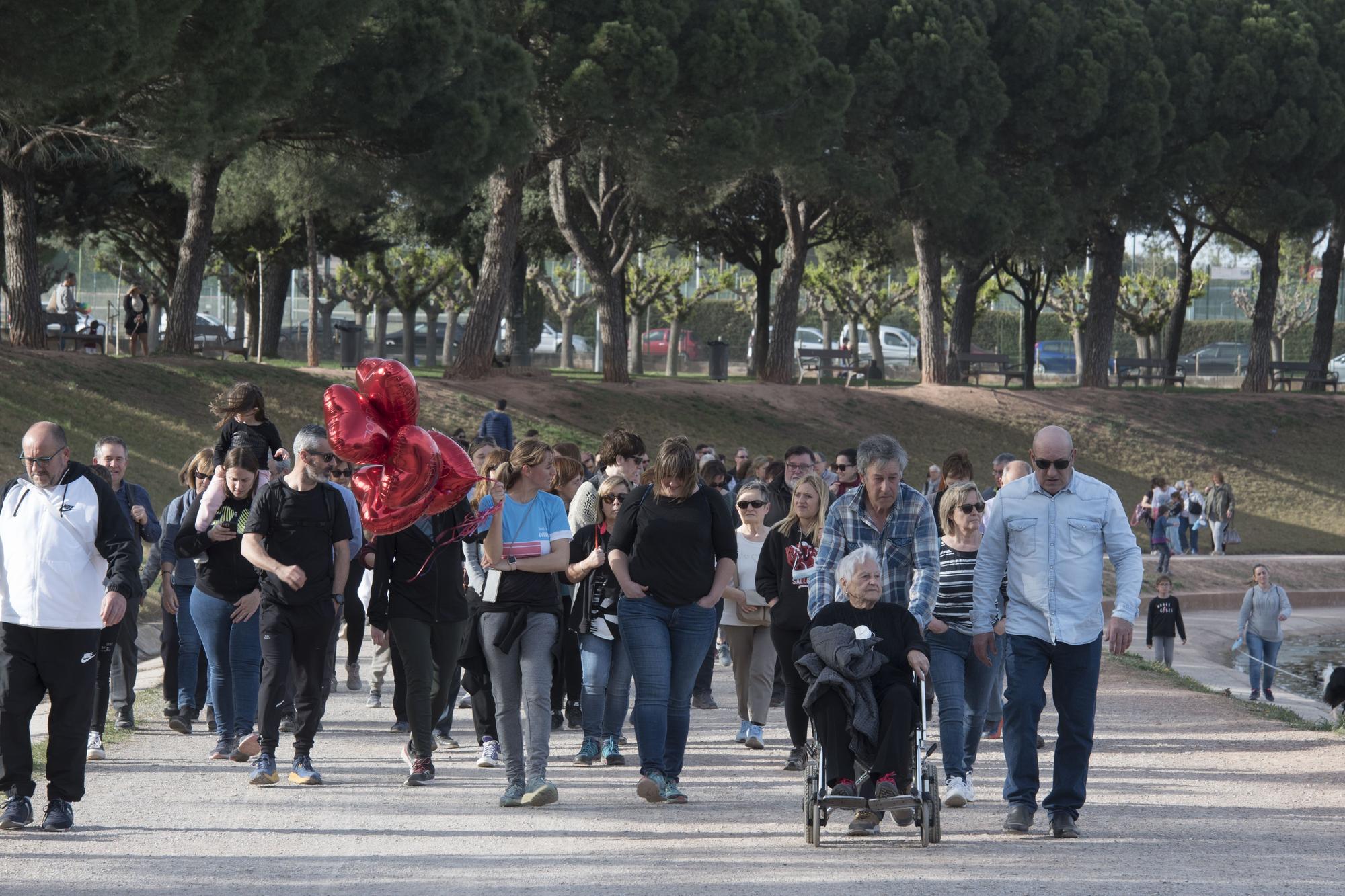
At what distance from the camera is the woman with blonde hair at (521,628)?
7422mm

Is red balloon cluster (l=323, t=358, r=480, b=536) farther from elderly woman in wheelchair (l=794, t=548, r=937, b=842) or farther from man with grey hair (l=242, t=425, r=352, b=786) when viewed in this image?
elderly woman in wheelchair (l=794, t=548, r=937, b=842)

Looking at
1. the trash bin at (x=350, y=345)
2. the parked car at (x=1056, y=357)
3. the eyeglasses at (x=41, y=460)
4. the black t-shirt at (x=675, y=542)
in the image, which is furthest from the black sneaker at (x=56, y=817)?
the parked car at (x=1056, y=357)

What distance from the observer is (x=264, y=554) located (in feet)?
25.7

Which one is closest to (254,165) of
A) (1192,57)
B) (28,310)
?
(28,310)

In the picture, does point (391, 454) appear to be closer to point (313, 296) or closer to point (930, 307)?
point (313, 296)

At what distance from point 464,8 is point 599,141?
14.3ft

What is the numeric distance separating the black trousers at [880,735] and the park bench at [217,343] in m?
22.6

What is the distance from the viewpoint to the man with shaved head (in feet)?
22.3

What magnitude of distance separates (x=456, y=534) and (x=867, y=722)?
222 centimetres

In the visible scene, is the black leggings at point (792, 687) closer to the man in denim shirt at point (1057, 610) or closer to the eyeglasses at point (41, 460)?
the man in denim shirt at point (1057, 610)

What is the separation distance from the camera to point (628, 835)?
683 cm

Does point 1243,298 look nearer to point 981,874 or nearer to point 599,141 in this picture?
point 599,141

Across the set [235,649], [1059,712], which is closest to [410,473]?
[235,649]

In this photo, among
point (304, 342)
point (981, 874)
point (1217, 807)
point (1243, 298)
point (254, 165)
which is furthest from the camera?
point (1243, 298)
